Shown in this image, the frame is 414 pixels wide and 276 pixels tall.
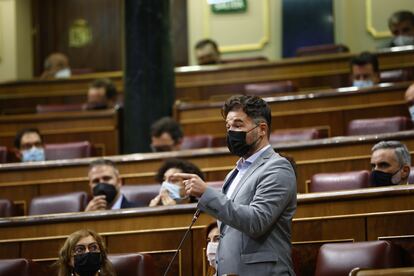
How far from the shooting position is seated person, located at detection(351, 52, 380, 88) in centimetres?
605

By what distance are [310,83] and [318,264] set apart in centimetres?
381

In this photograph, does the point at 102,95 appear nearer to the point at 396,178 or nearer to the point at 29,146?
the point at 29,146

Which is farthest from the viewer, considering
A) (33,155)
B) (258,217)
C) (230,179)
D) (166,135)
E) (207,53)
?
(207,53)

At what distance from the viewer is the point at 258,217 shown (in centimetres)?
265

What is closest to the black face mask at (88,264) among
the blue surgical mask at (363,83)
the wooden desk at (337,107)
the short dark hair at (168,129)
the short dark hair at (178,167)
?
the short dark hair at (178,167)

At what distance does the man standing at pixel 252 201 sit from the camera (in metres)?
2.65

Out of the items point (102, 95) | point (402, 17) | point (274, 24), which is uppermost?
point (274, 24)

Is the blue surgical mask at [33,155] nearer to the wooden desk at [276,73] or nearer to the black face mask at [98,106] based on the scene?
the black face mask at [98,106]

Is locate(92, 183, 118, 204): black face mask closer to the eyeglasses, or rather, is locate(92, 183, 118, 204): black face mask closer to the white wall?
the eyeglasses

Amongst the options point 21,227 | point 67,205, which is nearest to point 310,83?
point 67,205

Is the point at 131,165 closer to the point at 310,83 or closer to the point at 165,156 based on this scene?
the point at 165,156

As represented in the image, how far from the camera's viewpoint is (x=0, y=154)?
5.83 m

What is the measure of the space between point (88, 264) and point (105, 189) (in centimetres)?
107

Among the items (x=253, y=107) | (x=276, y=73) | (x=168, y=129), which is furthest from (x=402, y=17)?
(x=253, y=107)
